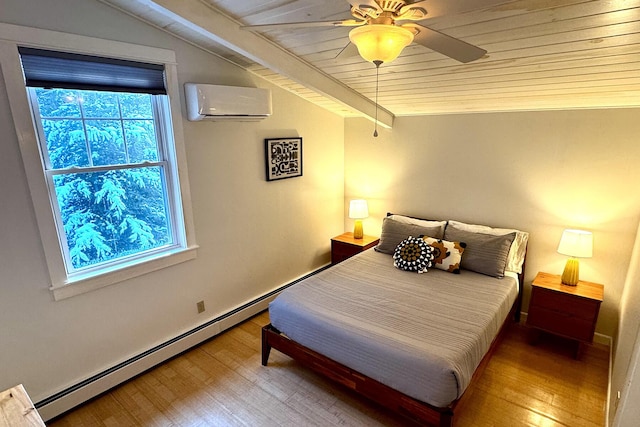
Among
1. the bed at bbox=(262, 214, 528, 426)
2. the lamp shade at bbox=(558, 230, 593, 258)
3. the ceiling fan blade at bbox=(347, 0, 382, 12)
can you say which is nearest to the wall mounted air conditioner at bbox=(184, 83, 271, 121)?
the bed at bbox=(262, 214, 528, 426)

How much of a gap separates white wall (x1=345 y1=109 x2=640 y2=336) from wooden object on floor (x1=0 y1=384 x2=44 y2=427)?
10.9 ft

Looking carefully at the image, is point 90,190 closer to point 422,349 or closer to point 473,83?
point 422,349

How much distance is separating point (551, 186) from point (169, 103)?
3.14 m

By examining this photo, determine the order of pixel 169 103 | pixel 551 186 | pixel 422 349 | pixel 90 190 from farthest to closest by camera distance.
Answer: pixel 551 186, pixel 169 103, pixel 90 190, pixel 422 349

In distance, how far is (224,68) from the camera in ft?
8.73

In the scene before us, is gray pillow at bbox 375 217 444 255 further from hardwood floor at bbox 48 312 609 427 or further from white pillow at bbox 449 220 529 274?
hardwood floor at bbox 48 312 609 427

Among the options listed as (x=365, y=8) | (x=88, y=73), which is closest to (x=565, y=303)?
(x=365, y=8)

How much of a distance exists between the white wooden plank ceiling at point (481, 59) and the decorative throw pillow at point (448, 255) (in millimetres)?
1243

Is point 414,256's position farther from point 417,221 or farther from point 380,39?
point 380,39

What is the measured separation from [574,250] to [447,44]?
207 centimetres

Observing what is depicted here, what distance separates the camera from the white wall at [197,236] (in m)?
1.88

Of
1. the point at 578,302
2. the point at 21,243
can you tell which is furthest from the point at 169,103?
the point at 578,302

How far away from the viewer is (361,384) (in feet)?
6.70

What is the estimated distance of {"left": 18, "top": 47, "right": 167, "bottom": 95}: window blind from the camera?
182 centimetres
